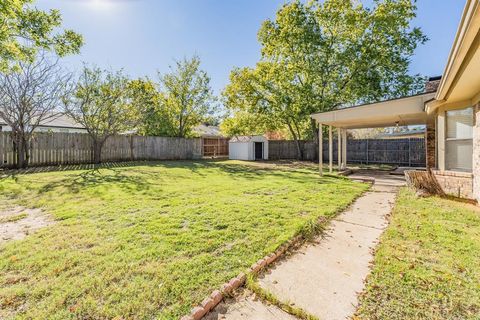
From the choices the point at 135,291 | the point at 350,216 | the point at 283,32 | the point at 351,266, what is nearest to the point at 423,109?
the point at 350,216

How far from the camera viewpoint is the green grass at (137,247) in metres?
1.85

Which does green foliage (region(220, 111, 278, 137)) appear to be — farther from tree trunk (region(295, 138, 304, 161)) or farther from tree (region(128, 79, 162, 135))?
tree (region(128, 79, 162, 135))

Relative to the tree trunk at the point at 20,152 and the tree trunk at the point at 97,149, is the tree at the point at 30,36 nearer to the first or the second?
the tree trunk at the point at 20,152

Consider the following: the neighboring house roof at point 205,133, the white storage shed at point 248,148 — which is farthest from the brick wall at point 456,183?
the neighboring house roof at point 205,133

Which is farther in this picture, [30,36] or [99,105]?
[99,105]

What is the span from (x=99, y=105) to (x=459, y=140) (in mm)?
15256

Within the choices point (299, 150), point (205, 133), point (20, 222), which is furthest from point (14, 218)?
point (205, 133)

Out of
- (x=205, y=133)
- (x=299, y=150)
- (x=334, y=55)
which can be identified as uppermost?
(x=334, y=55)

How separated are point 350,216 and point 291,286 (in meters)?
2.62

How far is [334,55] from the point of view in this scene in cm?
1534

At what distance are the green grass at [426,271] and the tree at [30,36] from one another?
459 inches

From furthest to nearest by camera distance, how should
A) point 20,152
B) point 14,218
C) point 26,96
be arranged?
point 20,152 < point 26,96 < point 14,218

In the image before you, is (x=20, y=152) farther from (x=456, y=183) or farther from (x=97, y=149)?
(x=456, y=183)

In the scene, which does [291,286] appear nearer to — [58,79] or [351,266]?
[351,266]
